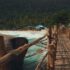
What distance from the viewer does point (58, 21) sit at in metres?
4.97

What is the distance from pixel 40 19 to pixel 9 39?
5700 millimetres

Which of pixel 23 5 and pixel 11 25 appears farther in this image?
pixel 23 5

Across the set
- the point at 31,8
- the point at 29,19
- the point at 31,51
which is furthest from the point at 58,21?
the point at 31,8

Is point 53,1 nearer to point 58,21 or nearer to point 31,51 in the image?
point 58,21

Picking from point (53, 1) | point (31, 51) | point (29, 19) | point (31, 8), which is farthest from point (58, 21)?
point (53, 1)

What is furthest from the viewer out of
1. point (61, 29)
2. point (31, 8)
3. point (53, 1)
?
point (53, 1)

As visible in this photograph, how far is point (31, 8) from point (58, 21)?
5592mm

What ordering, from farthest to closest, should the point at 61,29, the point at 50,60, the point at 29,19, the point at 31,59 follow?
the point at 29,19
the point at 61,29
the point at 31,59
the point at 50,60

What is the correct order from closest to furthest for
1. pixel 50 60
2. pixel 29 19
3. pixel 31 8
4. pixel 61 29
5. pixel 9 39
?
pixel 50 60 → pixel 9 39 → pixel 61 29 → pixel 29 19 → pixel 31 8

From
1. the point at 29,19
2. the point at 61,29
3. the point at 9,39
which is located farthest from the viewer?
the point at 29,19

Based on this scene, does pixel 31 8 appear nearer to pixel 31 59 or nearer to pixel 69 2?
pixel 69 2

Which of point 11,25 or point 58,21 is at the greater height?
point 58,21

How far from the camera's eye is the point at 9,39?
115 inches

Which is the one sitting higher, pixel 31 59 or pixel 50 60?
pixel 50 60
